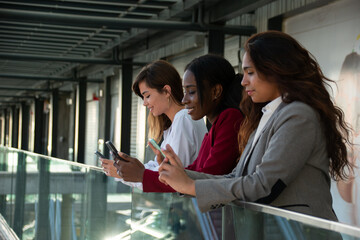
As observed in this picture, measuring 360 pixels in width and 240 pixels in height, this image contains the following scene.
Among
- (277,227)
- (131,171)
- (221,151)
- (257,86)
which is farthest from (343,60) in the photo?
(277,227)

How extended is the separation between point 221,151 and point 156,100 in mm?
1070

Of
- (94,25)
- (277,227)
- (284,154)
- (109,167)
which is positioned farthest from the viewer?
(94,25)

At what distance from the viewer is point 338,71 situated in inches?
307

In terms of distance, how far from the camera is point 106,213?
5277 mm

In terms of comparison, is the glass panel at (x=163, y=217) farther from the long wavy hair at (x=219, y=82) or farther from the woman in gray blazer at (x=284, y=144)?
the long wavy hair at (x=219, y=82)

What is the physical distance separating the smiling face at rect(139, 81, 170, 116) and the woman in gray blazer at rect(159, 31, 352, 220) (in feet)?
4.31

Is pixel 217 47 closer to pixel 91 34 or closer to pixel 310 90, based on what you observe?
pixel 91 34

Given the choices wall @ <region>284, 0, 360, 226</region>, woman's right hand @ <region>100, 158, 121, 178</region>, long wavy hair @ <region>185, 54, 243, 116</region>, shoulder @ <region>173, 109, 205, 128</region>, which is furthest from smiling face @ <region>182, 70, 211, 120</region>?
wall @ <region>284, 0, 360, 226</region>

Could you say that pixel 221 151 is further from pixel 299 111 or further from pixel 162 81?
pixel 162 81

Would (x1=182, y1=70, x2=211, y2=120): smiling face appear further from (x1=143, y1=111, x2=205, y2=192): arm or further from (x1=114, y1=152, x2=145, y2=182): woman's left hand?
(x1=114, y1=152, x2=145, y2=182): woman's left hand

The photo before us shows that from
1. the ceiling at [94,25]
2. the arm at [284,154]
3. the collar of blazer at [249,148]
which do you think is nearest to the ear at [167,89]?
the collar of blazer at [249,148]

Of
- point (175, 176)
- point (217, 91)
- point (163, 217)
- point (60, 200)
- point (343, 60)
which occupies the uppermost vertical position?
point (343, 60)

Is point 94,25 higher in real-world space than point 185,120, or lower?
higher

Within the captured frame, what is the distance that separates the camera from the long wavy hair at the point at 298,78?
7.39 feet
